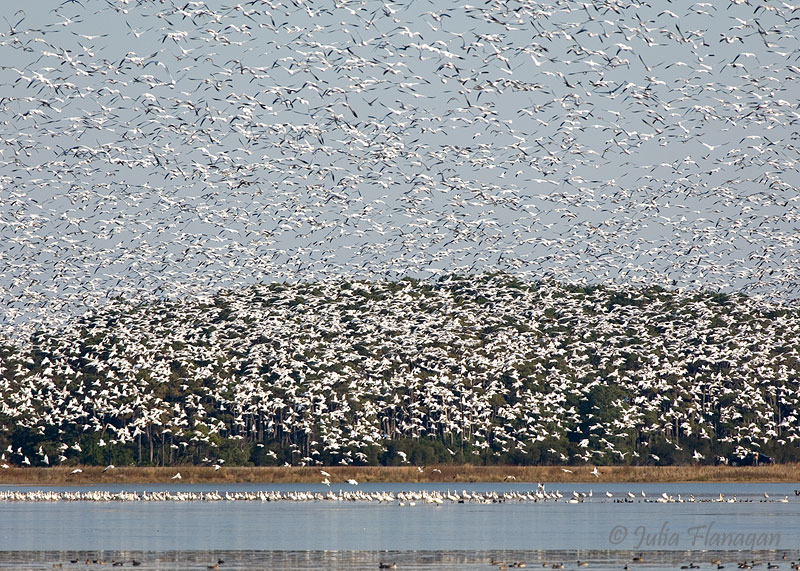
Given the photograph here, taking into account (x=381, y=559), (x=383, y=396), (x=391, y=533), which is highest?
(x=383, y=396)

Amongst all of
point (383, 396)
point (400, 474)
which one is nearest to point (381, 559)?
point (400, 474)

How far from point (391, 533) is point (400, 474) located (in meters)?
44.6

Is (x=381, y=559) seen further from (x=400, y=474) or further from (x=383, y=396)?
(x=383, y=396)

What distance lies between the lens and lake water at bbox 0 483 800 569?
124ft

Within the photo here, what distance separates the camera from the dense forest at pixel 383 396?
298 ft

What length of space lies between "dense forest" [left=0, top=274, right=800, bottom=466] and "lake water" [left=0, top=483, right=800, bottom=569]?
24.3 metres

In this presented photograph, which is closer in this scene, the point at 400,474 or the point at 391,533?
the point at 391,533

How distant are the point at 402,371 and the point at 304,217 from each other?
50.4m

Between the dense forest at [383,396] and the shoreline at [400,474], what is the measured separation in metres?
1.85

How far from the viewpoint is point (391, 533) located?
4622 cm

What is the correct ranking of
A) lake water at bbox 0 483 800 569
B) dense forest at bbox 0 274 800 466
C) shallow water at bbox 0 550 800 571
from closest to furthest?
shallow water at bbox 0 550 800 571 → lake water at bbox 0 483 800 569 → dense forest at bbox 0 274 800 466

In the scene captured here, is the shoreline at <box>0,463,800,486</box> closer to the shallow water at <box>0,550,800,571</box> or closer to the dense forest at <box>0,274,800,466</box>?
the dense forest at <box>0,274,800,466</box>

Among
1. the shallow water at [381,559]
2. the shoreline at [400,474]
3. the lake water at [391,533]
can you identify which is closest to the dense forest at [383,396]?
the shoreline at [400,474]

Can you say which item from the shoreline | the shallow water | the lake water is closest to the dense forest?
the shoreline
